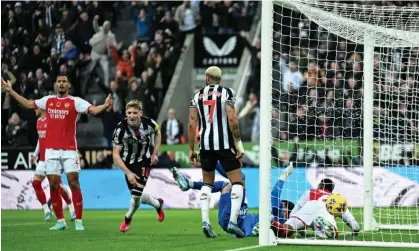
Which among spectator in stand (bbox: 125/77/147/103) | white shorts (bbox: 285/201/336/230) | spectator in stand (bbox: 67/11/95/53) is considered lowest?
white shorts (bbox: 285/201/336/230)

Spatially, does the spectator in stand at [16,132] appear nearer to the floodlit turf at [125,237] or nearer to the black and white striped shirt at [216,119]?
the floodlit turf at [125,237]

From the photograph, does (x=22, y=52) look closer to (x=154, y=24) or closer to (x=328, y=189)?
(x=154, y=24)

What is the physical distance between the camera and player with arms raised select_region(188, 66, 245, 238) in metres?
9.09

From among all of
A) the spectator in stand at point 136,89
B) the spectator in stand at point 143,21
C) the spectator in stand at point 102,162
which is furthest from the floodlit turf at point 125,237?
the spectator in stand at point 143,21

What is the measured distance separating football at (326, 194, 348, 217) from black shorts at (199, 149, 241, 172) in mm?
1030

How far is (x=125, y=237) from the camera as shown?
973 cm

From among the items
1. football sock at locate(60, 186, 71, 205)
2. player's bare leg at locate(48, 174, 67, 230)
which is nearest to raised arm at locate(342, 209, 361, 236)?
player's bare leg at locate(48, 174, 67, 230)

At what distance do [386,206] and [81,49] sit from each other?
9834 mm

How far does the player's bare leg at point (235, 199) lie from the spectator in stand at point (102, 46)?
40.7 ft

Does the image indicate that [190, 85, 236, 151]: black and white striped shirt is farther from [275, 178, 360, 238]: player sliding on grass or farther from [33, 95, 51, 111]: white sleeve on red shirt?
[33, 95, 51, 111]: white sleeve on red shirt

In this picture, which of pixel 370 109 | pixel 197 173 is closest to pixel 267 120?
pixel 370 109

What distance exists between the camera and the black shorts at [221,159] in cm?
915

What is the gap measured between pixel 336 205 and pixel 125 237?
2.32 meters

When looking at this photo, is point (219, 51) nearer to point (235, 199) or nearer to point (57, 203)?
point (57, 203)
